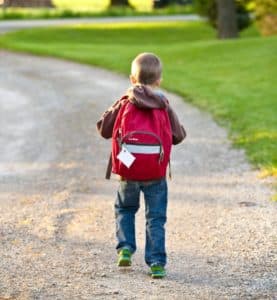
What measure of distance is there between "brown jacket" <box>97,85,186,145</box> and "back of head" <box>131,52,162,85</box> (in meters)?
0.05

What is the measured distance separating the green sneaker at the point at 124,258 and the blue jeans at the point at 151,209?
3cm

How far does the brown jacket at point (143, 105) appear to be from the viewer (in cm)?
573

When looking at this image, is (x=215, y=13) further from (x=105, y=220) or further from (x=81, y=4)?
(x=105, y=220)

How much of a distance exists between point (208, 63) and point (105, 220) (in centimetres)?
1428

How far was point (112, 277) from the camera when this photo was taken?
5820 mm

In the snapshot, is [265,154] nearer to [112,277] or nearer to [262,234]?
[262,234]

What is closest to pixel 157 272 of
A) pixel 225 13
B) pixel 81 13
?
pixel 225 13

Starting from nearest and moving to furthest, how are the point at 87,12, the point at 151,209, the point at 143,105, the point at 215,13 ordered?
the point at 143,105 → the point at 151,209 → the point at 215,13 → the point at 87,12

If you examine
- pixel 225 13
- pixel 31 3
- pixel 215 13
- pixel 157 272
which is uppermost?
pixel 157 272

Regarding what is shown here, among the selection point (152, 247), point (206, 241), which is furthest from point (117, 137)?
point (206, 241)

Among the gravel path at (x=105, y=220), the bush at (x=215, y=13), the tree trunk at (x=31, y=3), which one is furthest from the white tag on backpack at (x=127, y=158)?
the tree trunk at (x=31, y=3)

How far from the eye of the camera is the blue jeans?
5.89 metres

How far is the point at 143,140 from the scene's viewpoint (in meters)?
5.75

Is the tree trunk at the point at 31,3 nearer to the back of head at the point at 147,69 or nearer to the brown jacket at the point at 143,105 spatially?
the brown jacket at the point at 143,105
